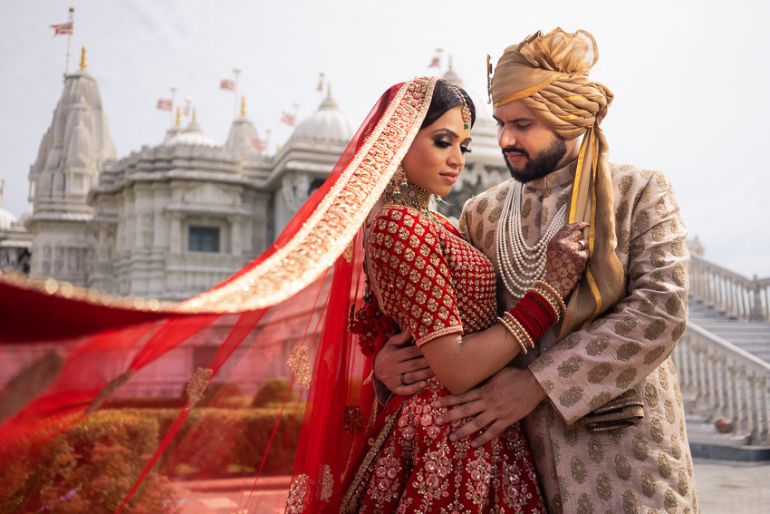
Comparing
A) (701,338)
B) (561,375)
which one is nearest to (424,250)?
(561,375)

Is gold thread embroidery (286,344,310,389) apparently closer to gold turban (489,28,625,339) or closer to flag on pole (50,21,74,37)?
gold turban (489,28,625,339)

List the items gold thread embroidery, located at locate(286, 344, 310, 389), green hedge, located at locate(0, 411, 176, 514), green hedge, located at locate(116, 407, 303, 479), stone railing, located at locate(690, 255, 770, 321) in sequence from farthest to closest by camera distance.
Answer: stone railing, located at locate(690, 255, 770, 321) → gold thread embroidery, located at locate(286, 344, 310, 389) → green hedge, located at locate(116, 407, 303, 479) → green hedge, located at locate(0, 411, 176, 514)

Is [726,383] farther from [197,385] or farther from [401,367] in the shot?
[197,385]

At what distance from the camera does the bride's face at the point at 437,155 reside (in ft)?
6.75

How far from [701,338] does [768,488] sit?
2933mm

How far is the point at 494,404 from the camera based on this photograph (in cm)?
186

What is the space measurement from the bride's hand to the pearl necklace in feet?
0.43

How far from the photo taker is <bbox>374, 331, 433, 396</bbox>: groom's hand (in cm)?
196

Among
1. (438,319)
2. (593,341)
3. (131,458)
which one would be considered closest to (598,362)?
(593,341)

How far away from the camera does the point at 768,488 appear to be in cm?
554

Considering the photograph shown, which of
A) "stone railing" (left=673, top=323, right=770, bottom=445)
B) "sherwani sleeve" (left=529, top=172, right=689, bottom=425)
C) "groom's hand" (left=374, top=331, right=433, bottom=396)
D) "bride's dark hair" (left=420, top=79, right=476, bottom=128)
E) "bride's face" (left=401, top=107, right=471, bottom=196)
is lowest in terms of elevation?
"stone railing" (left=673, top=323, right=770, bottom=445)

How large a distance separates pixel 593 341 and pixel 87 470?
1.37 m

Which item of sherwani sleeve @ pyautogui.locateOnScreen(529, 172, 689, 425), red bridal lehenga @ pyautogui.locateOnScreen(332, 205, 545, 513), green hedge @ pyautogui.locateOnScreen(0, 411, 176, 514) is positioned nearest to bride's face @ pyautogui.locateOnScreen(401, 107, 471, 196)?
red bridal lehenga @ pyautogui.locateOnScreen(332, 205, 545, 513)

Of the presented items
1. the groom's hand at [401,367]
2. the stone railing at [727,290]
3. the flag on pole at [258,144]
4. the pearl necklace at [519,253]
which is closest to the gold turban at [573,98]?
the pearl necklace at [519,253]
